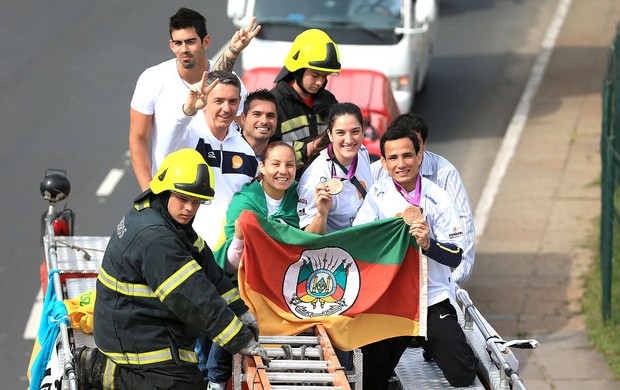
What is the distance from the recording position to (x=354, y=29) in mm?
18328

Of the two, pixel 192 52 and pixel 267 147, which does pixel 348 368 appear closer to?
pixel 267 147

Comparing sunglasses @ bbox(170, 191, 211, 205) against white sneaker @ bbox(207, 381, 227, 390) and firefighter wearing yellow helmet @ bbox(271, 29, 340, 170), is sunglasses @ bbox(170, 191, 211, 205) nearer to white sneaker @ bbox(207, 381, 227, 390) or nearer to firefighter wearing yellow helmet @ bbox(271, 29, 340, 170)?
white sneaker @ bbox(207, 381, 227, 390)

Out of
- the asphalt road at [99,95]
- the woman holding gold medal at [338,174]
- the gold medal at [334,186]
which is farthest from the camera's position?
the asphalt road at [99,95]

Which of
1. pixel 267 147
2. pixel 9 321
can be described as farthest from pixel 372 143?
pixel 267 147

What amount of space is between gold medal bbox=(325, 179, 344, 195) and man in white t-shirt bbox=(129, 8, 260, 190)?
1.57 metres

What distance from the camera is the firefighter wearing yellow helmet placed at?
991 centimetres

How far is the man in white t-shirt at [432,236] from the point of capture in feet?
28.6

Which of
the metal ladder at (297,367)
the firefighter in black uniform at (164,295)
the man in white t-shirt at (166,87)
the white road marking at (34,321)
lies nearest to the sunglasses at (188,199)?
the firefighter in black uniform at (164,295)

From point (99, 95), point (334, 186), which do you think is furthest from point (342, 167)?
point (99, 95)

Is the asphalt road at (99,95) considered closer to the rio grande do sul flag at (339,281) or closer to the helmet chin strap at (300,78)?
the helmet chin strap at (300,78)

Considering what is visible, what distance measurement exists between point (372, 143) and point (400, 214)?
5958mm

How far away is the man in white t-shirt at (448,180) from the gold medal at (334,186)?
1.83 ft

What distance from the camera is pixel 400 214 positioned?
884 centimetres

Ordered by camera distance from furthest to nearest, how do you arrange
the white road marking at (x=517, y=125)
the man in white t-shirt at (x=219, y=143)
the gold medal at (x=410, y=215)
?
the white road marking at (x=517, y=125), the man in white t-shirt at (x=219, y=143), the gold medal at (x=410, y=215)
